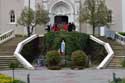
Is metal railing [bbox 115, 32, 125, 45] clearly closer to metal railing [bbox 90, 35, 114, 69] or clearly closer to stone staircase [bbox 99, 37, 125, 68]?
stone staircase [bbox 99, 37, 125, 68]

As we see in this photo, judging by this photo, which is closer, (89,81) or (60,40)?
(89,81)

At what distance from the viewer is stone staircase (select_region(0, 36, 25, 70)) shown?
39525 mm

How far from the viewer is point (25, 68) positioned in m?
38.7

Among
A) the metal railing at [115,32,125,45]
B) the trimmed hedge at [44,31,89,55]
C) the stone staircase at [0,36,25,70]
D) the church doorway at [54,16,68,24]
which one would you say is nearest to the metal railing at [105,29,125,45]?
the metal railing at [115,32,125,45]

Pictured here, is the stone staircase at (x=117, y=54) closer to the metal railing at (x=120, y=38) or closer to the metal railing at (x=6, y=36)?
the metal railing at (x=120, y=38)

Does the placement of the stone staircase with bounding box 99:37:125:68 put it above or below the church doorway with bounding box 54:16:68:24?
below

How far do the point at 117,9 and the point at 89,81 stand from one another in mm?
29691

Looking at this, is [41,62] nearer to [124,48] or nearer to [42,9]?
[124,48]

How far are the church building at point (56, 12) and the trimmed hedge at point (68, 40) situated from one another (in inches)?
381

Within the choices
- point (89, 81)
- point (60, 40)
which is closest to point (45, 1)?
point (60, 40)

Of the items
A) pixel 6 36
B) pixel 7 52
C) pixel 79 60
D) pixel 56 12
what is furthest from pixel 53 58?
pixel 56 12

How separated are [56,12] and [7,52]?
14409 mm

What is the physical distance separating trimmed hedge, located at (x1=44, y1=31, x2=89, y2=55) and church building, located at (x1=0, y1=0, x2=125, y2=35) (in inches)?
381

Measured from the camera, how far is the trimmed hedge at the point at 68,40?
4412 centimetres
